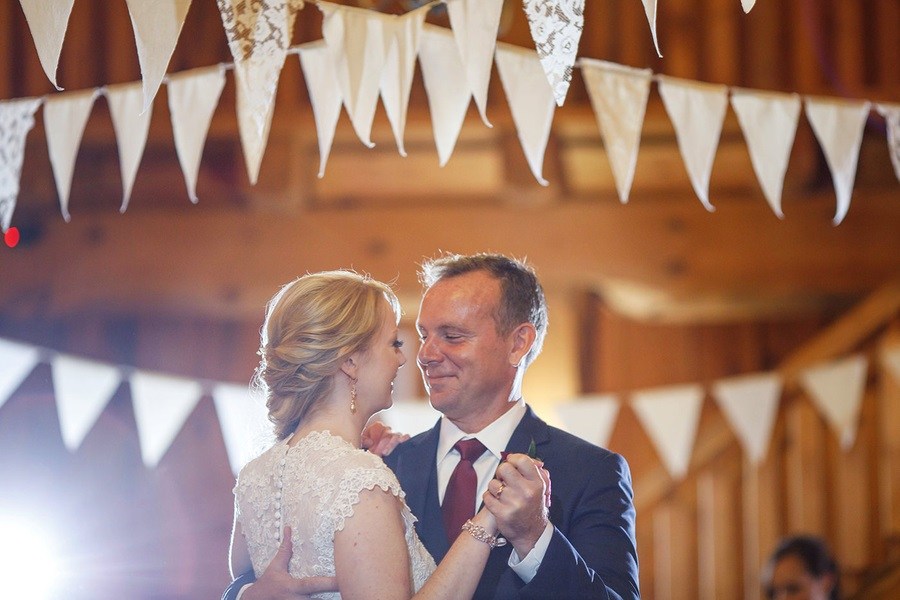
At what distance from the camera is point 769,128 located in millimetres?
2961

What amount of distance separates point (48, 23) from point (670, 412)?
3.47 meters

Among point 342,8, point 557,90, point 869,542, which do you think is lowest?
point 869,542

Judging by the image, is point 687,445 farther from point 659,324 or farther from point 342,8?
point 342,8

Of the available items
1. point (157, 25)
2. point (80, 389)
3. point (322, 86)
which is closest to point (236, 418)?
point (80, 389)

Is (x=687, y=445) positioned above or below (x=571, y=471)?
below

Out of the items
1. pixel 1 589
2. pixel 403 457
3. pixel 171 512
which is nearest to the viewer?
pixel 403 457

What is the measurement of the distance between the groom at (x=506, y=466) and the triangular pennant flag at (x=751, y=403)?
2.39m

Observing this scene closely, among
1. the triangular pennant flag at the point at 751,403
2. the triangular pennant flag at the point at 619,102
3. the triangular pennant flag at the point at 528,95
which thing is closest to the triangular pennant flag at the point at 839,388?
the triangular pennant flag at the point at 751,403

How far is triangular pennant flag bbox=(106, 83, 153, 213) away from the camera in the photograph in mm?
2844

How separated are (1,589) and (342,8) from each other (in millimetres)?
2675

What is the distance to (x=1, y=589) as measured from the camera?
13.1 ft

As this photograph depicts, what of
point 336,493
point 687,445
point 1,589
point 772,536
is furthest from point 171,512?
point 336,493

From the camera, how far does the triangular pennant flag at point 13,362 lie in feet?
15.4

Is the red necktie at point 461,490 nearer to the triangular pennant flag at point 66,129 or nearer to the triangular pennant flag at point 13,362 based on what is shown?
the triangular pennant flag at point 66,129
